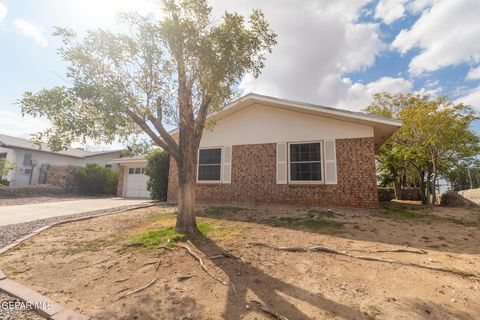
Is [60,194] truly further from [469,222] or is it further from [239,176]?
[469,222]

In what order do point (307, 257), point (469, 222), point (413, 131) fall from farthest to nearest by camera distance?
point (413, 131) < point (469, 222) < point (307, 257)

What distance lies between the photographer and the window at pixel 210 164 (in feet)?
37.9

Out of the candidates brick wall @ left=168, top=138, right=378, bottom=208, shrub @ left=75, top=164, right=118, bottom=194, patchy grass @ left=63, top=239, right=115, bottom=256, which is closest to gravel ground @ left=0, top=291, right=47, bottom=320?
patchy grass @ left=63, top=239, right=115, bottom=256

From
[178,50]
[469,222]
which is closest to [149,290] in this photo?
[178,50]

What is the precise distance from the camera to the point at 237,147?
11180 mm

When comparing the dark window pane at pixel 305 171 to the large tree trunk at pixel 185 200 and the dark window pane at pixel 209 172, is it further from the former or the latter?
the large tree trunk at pixel 185 200

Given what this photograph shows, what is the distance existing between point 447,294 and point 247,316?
2.44m

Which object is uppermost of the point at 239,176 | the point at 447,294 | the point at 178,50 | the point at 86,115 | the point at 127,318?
the point at 178,50

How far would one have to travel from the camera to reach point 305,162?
10008 mm

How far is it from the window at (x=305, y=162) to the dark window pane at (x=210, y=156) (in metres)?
3.61

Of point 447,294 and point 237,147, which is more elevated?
point 237,147

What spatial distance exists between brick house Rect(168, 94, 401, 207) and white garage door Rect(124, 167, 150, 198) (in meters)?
6.42

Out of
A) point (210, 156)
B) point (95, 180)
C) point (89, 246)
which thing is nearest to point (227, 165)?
point (210, 156)

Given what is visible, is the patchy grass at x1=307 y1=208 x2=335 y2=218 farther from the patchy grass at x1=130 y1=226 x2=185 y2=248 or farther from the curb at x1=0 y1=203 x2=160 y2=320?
the curb at x1=0 y1=203 x2=160 y2=320
